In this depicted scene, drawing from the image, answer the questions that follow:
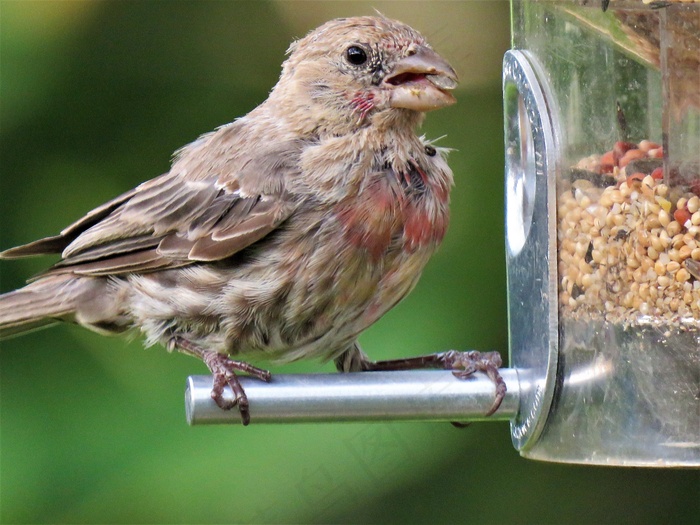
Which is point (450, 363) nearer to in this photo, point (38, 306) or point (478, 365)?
point (478, 365)

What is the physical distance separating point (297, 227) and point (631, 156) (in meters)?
1.02

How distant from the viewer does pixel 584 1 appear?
8.73ft

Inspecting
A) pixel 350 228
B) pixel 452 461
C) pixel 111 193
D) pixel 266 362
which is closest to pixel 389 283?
pixel 350 228

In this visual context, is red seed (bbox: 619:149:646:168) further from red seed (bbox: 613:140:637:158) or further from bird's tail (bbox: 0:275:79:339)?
bird's tail (bbox: 0:275:79:339)

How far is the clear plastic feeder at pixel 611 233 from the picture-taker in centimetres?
246

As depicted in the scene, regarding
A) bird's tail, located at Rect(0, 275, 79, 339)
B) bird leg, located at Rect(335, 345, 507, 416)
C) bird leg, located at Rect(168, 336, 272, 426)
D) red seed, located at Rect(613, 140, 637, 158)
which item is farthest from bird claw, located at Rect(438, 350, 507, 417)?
bird's tail, located at Rect(0, 275, 79, 339)

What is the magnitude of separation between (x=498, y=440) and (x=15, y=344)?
5.33 feet

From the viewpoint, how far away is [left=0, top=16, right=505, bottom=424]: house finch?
3174 mm

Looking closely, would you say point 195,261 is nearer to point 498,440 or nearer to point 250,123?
point 250,123

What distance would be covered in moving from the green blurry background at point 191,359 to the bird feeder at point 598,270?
76cm

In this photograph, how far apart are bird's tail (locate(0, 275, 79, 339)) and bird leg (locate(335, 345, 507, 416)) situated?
907 millimetres

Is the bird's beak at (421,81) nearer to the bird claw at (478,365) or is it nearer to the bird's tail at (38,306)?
the bird claw at (478,365)

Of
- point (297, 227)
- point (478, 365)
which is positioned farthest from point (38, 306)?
point (478, 365)

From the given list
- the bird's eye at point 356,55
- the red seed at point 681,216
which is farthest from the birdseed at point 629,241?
the bird's eye at point 356,55
